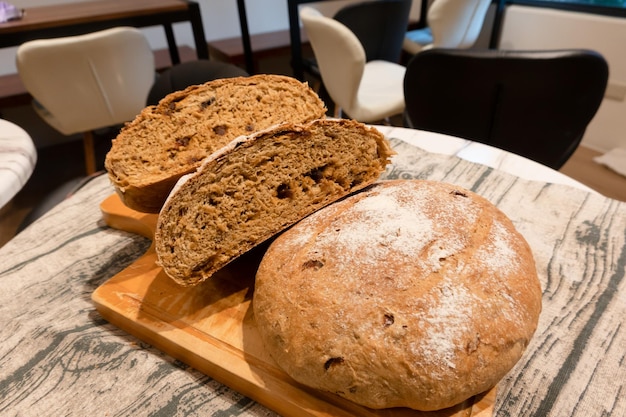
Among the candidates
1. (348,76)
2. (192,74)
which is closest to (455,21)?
(348,76)

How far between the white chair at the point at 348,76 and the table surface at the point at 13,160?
5.31 feet

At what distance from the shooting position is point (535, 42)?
370 centimetres

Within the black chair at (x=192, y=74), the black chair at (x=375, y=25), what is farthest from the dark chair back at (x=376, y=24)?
the black chair at (x=192, y=74)

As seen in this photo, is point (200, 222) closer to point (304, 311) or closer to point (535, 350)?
point (304, 311)

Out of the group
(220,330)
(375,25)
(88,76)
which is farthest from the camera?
(375,25)

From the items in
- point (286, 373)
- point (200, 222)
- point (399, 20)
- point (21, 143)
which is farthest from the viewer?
point (399, 20)

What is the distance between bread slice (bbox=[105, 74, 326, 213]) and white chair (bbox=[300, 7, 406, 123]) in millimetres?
1285

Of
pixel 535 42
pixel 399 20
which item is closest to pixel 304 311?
pixel 399 20

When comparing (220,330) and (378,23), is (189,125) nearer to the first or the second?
(220,330)

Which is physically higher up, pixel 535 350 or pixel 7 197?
pixel 7 197

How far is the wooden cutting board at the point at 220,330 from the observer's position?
0.76 meters

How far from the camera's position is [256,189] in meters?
0.97

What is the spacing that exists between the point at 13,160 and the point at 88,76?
4.42 feet

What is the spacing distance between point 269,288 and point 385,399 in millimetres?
292
